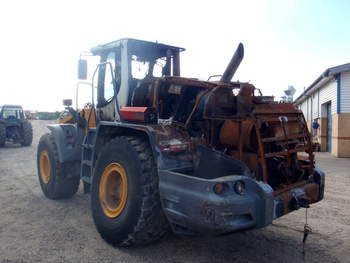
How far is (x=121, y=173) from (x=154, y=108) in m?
0.92

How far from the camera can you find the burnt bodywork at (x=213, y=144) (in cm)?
352

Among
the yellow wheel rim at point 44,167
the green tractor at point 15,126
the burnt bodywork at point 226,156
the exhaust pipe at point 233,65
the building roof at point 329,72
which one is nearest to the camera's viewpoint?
the burnt bodywork at point 226,156

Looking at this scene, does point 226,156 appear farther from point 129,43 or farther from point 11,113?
point 11,113

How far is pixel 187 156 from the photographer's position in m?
4.23

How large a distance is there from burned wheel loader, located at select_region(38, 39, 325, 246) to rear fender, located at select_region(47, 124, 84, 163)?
0.78m

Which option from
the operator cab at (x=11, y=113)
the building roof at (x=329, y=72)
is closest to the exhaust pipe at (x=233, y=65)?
the building roof at (x=329, y=72)

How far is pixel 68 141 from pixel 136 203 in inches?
113

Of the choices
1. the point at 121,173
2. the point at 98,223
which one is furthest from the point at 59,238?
the point at 121,173

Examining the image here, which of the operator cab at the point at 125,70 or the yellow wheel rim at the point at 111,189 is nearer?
the yellow wheel rim at the point at 111,189

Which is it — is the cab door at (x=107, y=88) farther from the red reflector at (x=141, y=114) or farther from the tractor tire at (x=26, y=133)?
the tractor tire at (x=26, y=133)

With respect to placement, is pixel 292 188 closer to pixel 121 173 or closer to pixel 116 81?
pixel 121 173

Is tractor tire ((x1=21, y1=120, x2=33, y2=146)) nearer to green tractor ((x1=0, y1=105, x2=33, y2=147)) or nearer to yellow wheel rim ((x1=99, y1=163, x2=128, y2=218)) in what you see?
green tractor ((x1=0, y1=105, x2=33, y2=147))

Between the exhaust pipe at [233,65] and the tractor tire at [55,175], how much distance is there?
10.8 feet

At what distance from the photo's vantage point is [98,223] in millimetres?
4711
